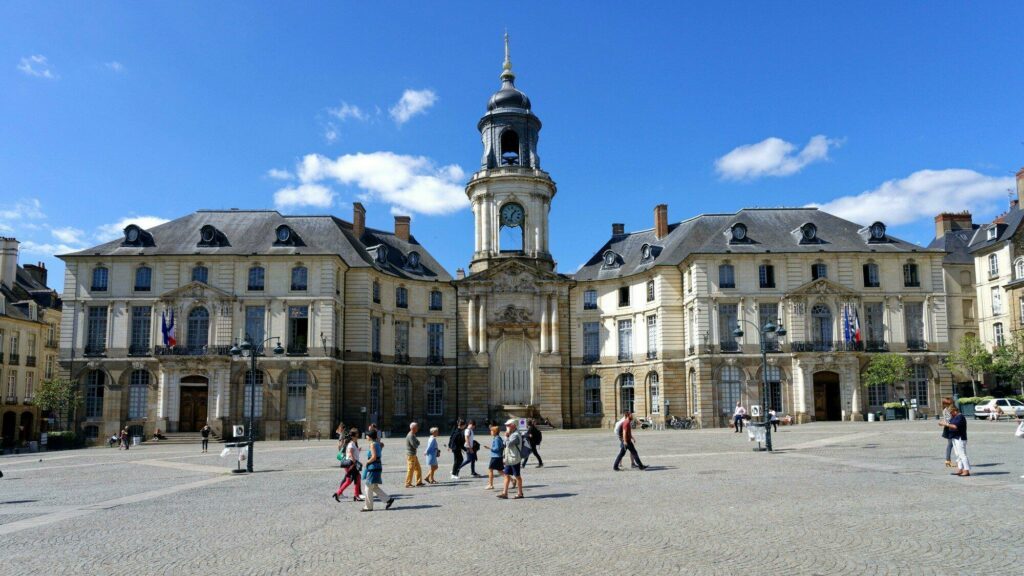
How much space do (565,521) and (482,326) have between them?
40426 mm

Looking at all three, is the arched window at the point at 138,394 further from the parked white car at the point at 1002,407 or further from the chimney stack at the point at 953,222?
the chimney stack at the point at 953,222

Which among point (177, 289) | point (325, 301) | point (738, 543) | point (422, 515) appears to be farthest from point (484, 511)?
point (177, 289)

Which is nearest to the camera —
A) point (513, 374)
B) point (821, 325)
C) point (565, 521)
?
point (565, 521)

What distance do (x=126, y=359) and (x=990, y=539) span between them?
45925 millimetres

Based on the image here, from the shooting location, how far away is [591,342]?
55469mm

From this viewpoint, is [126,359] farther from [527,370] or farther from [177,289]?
[527,370]

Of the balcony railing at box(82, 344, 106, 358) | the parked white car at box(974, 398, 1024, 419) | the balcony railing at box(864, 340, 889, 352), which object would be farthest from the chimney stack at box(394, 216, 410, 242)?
the parked white car at box(974, 398, 1024, 419)

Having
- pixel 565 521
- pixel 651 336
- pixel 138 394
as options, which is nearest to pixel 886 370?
pixel 651 336

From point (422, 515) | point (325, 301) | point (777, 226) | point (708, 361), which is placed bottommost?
point (422, 515)

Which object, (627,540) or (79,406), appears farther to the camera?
(79,406)

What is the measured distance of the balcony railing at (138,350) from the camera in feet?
153

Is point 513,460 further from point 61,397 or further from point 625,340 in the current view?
point 625,340

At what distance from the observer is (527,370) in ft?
179

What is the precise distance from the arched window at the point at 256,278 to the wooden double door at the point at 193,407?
6.54 metres
